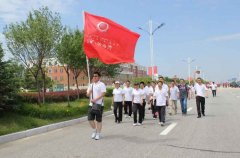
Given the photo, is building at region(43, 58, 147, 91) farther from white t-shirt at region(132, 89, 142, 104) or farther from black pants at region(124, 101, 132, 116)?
white t-shirt at region(132, 89, 142, 104)

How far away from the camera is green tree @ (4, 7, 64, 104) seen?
18.8m

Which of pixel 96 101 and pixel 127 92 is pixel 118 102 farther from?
pixel 96 101

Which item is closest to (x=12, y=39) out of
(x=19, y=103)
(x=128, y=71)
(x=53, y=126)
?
(x=19, y=103)

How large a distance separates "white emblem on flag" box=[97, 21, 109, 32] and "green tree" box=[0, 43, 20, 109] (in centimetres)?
419

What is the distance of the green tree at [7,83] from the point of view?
14.6m

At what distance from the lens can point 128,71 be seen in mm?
145500

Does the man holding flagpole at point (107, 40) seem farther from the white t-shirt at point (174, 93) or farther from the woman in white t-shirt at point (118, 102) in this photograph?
the white t-shirt at point (174, 93)

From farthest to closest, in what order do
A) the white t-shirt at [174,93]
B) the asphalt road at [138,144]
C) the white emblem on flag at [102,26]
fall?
the white t-shirt at [174,93]
the white emblem on flag at [102,26]
the asphalt road at [138,144]

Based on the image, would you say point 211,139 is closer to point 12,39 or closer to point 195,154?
point 195,154

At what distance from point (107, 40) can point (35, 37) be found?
21.6 ft

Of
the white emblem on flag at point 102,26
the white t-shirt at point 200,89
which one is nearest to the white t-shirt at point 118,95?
the white t-shirt at point 200,89

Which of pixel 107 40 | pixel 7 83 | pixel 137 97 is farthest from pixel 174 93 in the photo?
pixel 7 83

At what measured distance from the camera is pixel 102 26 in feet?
43.9

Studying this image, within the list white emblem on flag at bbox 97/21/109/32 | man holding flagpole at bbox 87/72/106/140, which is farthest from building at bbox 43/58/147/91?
man holding flagpole at bbox 87/72/106/140
